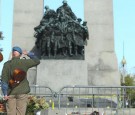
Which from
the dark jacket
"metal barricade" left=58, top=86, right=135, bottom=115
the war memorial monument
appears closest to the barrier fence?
"metal barricade" left=58, top=86, right=135, bottom=115

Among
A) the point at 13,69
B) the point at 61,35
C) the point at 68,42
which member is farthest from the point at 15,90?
the point at 61,35

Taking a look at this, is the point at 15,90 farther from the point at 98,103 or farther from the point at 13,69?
the point at 98,103

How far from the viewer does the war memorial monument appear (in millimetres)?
16031

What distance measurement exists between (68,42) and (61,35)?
414 millimetres

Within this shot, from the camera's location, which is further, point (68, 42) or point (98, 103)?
point (68, 42)

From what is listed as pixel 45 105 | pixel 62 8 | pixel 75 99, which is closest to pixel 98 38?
pixel 62 8

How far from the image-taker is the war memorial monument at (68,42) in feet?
52.6

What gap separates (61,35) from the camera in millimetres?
16125

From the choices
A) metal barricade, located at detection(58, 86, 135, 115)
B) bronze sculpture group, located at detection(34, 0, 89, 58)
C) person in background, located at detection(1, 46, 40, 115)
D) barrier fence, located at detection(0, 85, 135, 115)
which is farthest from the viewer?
bronze sculpture group, located at detection(34, 0, 89, 58)

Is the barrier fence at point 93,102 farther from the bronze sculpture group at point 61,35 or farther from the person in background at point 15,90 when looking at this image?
the person in background at point 15,90

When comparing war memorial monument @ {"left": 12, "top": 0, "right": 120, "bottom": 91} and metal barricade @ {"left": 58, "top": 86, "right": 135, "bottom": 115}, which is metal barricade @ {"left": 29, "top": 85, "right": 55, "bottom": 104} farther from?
war memorial monument @ {"left": 12, "top": 0, "right": 120, "bottom": 91}

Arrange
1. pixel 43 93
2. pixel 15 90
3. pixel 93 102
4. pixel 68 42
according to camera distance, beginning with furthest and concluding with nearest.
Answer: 1. pixel 68 42
2. pixel 43 93
3. pixel 93 102
4. pixel 15 90

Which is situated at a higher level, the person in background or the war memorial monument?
the war memorial monument

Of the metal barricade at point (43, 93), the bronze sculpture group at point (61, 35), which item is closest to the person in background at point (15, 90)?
the metal barricade at point (43, 93)
